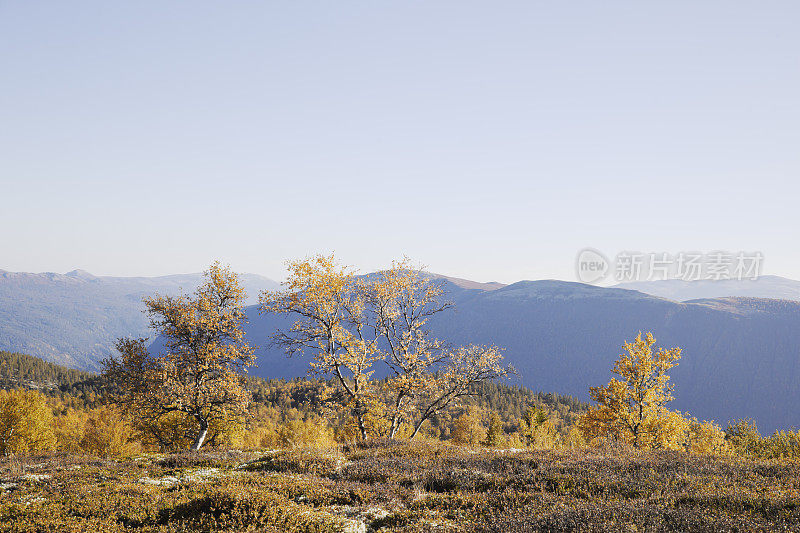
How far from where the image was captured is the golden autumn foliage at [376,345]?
83.1 ft

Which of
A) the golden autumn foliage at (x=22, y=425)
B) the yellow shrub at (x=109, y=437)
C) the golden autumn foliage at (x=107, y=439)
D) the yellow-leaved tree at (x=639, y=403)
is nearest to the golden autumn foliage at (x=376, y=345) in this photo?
the yellow-leaved tree at (x=639, y=403)

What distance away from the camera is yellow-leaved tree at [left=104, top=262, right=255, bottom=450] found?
26578mm

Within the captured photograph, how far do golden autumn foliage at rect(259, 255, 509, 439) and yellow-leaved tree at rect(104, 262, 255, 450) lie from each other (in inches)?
184

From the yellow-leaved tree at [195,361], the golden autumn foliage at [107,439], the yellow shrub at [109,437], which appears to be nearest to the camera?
the yellow-leaved tree at [195,361]

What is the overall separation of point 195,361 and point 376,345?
12.4m

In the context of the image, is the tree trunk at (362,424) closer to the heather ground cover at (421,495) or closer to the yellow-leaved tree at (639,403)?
the heather ground cover at (421,495)

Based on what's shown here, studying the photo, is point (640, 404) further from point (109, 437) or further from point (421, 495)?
point (109, 437)

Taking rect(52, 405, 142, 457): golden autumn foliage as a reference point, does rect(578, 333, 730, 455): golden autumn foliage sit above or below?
above

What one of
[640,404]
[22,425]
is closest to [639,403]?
[640,404]

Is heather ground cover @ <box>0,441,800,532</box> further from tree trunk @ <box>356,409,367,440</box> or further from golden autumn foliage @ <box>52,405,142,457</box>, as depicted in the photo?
golden autumn foliage @ <box>52,405,142,457</box>

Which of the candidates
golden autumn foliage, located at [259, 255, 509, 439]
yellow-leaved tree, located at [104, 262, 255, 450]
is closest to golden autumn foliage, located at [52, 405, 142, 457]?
yellow-leaved tree, located at [104, 262, 255, 450]

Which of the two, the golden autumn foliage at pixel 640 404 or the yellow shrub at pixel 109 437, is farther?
the yellow shrub at pixel 109 437

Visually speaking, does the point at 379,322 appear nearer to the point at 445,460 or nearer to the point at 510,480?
the point at 445,460

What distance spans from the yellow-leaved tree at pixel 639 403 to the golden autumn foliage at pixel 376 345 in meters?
15.8
